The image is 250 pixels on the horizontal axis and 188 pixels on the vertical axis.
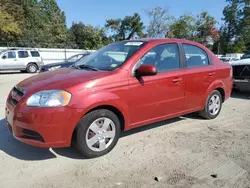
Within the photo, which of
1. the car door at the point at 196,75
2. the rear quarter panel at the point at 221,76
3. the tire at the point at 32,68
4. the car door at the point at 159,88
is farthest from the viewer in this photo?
the tire at the point at 32,68

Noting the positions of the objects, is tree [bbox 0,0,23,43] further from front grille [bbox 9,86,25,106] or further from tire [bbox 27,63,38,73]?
front grille [bbox 9,86,25,106]

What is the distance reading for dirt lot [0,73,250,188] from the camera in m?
2.97

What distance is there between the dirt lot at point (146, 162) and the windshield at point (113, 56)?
127 centimetres

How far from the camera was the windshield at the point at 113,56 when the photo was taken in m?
3.89

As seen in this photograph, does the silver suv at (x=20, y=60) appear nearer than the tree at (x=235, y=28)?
Yes

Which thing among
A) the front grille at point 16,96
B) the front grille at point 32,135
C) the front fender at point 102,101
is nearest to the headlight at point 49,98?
the front fender at point 102,101

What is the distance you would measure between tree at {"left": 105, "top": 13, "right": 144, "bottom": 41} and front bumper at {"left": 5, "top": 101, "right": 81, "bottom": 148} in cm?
4551

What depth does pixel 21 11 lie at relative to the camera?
31484 mm

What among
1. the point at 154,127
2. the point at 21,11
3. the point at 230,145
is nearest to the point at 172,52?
the point at 154,127

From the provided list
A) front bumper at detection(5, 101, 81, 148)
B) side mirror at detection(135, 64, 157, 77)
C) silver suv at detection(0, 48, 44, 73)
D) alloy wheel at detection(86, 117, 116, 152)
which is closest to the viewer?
front bumper at detection(5, 101, 81, 148)

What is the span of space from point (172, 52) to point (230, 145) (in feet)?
5.99

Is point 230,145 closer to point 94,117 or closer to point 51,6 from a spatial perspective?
point 94,117

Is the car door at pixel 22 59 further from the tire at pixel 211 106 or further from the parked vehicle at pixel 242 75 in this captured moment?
the tire at pixel 211 106

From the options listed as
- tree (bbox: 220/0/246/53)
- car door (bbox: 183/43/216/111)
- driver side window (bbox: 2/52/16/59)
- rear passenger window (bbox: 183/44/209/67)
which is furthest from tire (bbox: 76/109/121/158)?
tree (bbox: 220/0/246/53)
